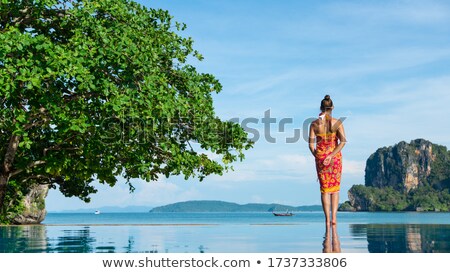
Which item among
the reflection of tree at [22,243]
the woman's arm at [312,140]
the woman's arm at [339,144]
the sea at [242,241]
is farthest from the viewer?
the reflection of tree at [22,243]

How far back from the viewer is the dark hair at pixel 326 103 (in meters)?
12.5

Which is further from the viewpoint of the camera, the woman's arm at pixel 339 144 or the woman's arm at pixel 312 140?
the woman's arm at pixel 312 140

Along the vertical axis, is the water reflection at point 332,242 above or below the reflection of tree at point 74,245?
above

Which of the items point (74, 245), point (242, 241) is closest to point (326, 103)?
point (74, 245)

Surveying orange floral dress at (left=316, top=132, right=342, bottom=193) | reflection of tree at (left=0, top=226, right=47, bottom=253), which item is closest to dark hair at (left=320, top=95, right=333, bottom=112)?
orange floral dress at (left=316, top=132, right=342, bottom=193)

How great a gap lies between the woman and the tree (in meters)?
4.99

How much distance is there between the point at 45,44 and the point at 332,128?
7.57 meters

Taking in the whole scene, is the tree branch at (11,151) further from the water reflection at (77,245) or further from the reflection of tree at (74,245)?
the reflection of tree at (74,245)

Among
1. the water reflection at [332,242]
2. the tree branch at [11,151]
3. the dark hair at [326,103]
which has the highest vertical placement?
the dark hair at [326,103]

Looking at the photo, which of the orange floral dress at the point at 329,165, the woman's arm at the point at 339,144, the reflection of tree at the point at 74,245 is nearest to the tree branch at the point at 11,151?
the reflection of tree at the point at 74,245

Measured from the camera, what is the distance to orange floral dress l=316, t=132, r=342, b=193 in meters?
12.4

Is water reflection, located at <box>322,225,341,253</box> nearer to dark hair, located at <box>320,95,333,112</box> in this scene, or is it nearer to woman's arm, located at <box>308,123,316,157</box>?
woman's arm, located at <box>308,123,316,157</box>
